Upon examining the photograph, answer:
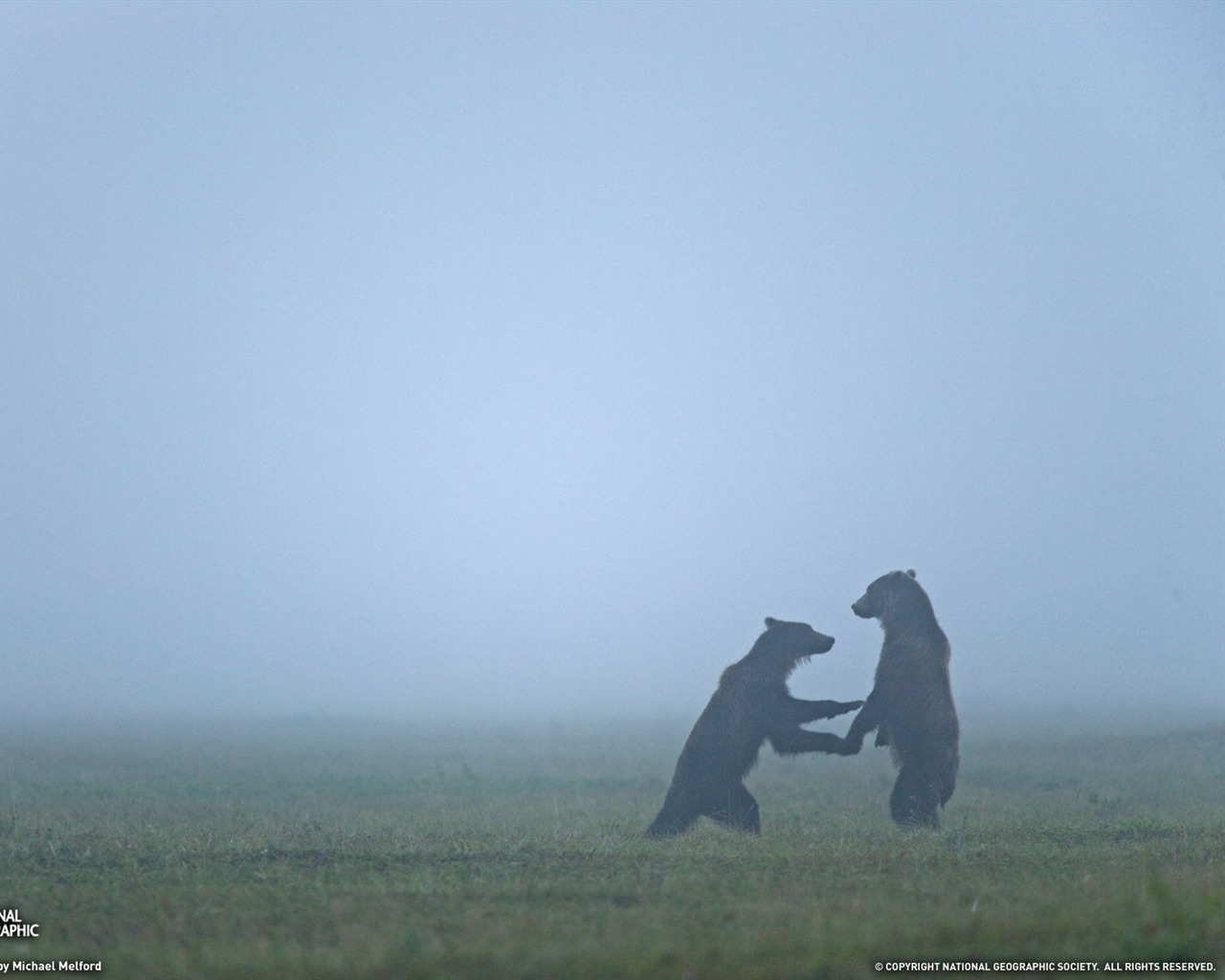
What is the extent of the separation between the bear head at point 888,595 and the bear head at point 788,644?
2.30 ft

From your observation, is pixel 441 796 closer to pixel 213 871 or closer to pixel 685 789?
pixel 685 789

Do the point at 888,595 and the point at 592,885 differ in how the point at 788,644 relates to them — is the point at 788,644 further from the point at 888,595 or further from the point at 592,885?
the point at 592,885

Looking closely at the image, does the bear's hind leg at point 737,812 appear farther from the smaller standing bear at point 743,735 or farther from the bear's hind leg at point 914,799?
the bear's hind leg at point 914,799

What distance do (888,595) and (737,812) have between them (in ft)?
10.8

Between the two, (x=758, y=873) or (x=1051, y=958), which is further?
(x=758, y=873)

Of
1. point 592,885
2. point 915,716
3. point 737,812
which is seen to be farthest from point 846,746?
point 592,885

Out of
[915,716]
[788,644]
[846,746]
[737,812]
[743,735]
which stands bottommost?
[737,812]

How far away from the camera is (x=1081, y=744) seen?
119ft

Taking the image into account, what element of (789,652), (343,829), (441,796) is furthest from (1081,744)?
(343,829)

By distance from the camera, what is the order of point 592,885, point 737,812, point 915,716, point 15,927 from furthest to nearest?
point 915,716 → point 737,812 → point 592,885 → point 15,927

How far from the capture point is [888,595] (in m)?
15.0

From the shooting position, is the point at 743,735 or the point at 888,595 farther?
the point at 888,595

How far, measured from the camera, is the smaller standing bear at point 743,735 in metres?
13.5

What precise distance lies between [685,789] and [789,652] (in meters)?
2.15
